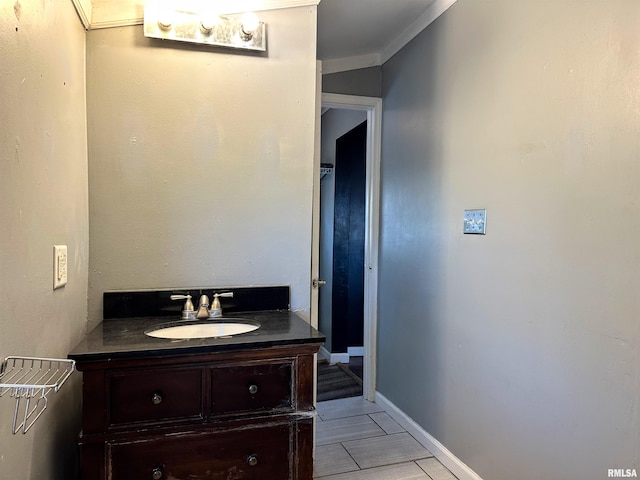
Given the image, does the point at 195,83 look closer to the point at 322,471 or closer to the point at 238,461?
the point at 238,461

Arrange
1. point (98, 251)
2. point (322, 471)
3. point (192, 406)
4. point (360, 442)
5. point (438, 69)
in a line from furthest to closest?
point (360, 442)
point (438, 69)
point (322, 471)
point (98, 251)
point (192, 406)

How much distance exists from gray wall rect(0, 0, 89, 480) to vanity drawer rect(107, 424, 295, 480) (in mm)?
229

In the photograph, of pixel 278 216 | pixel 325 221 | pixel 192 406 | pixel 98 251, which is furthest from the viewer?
pixel 325 221

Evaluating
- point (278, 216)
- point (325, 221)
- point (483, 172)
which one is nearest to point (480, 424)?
point (483, 172)

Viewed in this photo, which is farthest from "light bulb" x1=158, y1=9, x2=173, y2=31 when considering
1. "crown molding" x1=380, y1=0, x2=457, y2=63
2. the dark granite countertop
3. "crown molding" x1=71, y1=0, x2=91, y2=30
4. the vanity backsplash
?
"crown molding" x1=380, y1=0, x2=457, y2=63

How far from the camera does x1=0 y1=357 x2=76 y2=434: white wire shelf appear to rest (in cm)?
82

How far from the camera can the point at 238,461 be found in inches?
50.2

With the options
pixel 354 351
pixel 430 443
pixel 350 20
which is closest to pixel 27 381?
pixel 430 443

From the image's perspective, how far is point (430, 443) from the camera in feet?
7.26

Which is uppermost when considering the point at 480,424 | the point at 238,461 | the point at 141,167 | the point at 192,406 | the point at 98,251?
the point at 141,167

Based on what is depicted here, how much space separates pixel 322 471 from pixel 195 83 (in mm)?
1872

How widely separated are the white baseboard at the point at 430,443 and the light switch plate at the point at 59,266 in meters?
1.86

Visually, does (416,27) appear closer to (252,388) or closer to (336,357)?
(252,388)

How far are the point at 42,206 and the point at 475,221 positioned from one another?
162 cm
